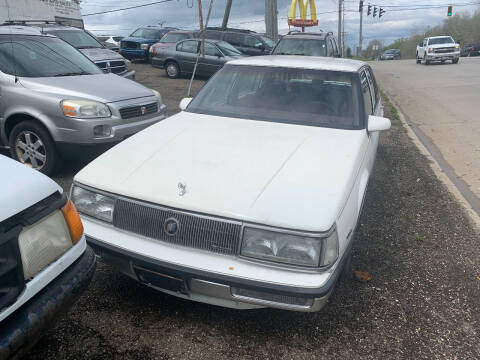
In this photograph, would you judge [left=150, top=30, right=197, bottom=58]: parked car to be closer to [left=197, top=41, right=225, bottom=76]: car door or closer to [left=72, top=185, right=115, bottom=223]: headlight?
[left=197, top=41, right=225, bottom=76]: car door

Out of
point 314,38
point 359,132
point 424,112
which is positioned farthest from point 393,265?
point 314,38

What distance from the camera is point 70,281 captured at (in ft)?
6.96

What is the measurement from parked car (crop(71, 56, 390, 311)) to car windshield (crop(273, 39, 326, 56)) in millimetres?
9584

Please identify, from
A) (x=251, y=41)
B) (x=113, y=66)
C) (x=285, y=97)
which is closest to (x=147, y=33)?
(x=251, y=41)

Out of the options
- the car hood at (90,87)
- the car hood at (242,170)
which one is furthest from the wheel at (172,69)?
the car hood at (242,170)

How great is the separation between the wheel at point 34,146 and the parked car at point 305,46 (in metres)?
8.98

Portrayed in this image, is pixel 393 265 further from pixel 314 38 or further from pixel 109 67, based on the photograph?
pixel 314 38

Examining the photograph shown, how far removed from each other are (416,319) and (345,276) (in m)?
0.59

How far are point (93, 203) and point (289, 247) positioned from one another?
4.30 ft

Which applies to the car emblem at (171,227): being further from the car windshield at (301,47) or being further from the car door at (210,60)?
the car door at (210,60)

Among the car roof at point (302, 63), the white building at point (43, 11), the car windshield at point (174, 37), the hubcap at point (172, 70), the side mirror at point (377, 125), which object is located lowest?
the hubcap at point (172, 70)

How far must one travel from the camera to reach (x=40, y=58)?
5754 millimetres

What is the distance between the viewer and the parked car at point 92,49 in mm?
9992

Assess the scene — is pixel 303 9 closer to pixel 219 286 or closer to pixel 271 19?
pixel 271 19
